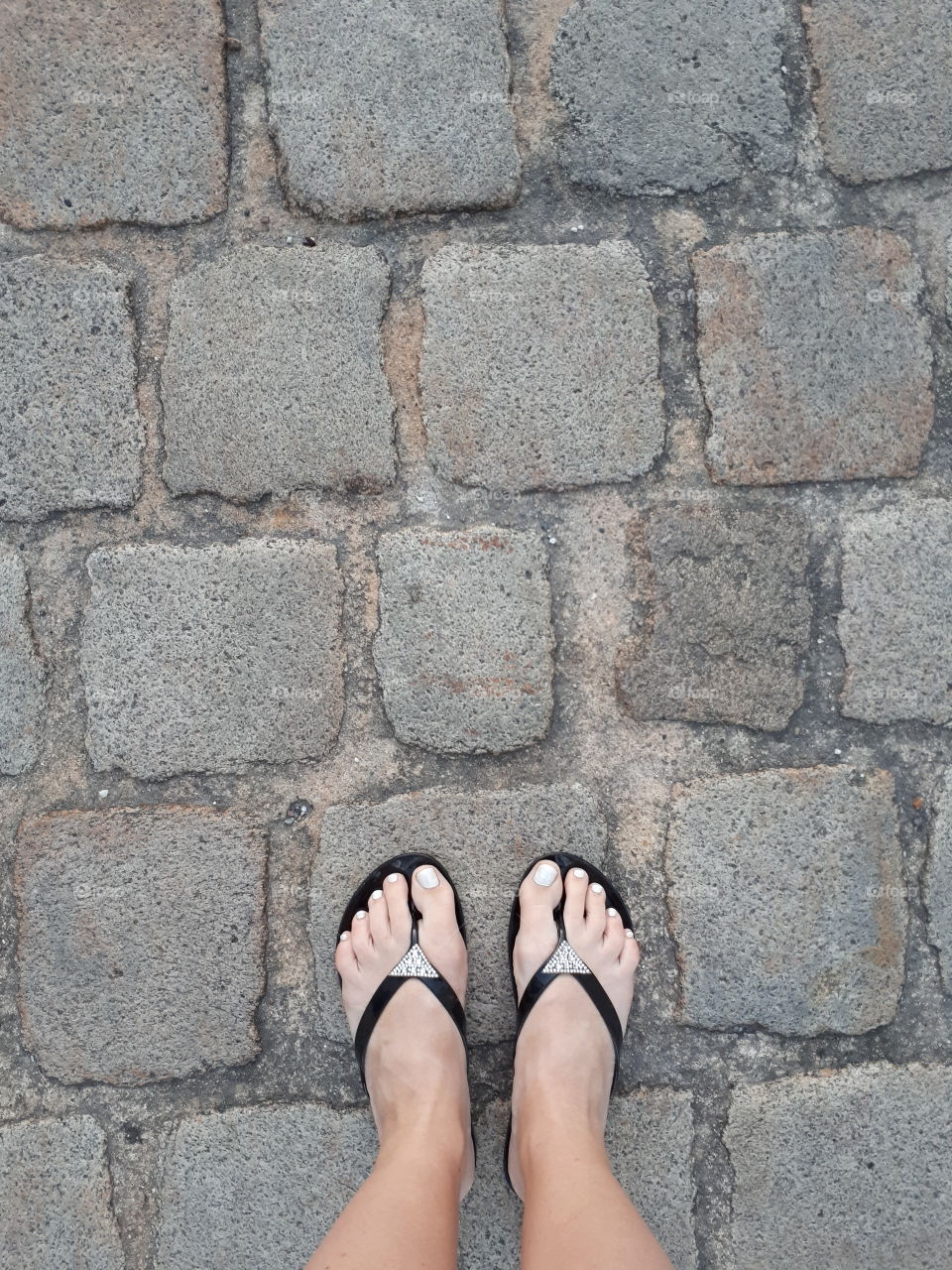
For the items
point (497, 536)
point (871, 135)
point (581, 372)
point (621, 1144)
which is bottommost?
point (621, 1144)

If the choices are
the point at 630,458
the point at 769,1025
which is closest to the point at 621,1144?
the point at 769,1025

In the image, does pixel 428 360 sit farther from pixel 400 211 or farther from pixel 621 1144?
pixel 621 1144

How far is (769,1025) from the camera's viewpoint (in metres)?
1.80

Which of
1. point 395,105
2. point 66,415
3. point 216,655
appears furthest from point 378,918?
point 395,105

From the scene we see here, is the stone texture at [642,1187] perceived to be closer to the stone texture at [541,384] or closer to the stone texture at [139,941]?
the stone texture at [139,941]

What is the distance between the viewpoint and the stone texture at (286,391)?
1819 mm

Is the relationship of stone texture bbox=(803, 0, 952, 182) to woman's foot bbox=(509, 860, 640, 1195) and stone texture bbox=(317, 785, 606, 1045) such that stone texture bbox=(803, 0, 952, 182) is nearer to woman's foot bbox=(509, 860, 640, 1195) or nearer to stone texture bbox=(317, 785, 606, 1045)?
stone texture bbox=(317, 785, 606, 1045)

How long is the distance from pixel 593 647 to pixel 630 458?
0.35 metres

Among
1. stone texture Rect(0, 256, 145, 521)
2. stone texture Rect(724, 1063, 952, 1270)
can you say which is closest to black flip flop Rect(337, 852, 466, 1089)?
stone texture Rect(724, 1063, 952, 1270)

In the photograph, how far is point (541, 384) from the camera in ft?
5.95

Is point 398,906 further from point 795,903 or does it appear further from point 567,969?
point 795,903

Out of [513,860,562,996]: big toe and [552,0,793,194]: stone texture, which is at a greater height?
[552,0,793,194]: stone texture

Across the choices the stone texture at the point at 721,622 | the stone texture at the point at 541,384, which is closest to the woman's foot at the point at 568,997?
the stone texture at the point at 721,622

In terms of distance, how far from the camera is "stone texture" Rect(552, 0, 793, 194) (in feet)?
5.99
